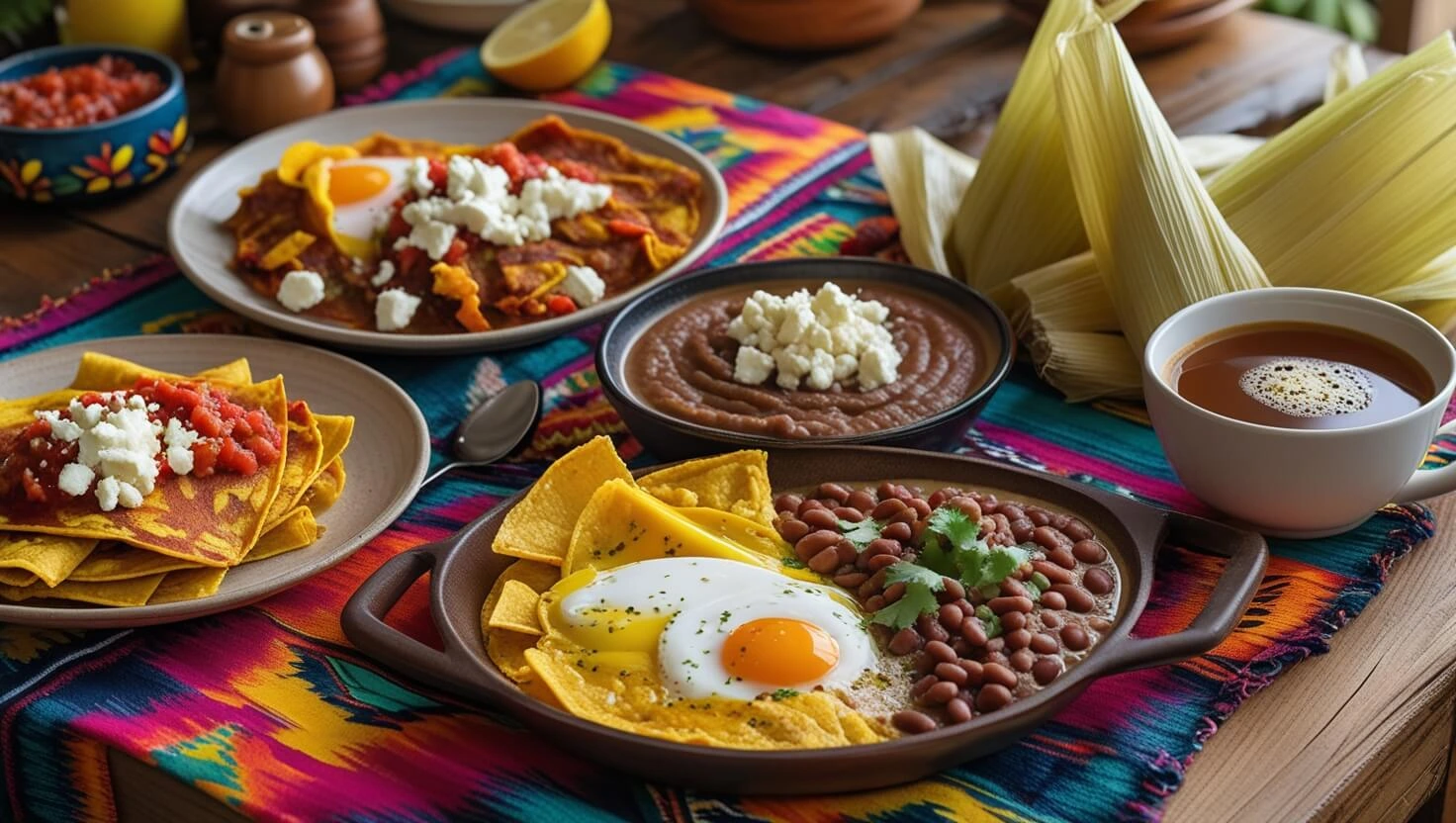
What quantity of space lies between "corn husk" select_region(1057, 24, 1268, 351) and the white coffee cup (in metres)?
0.23

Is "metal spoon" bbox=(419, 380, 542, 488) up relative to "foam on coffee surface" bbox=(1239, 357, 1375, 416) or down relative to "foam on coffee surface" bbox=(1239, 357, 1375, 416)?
down

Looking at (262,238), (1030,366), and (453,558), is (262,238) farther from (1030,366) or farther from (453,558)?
(1030,366)

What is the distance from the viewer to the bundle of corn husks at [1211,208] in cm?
252

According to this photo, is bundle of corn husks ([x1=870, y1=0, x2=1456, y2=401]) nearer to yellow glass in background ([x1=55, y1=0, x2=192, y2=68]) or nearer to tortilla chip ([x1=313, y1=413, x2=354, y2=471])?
tortilla chip ([x1=313, y1=413, x2=354, y2=471])

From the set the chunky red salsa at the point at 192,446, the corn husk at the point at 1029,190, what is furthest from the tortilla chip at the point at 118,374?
the corn husk at the point at 1029,190

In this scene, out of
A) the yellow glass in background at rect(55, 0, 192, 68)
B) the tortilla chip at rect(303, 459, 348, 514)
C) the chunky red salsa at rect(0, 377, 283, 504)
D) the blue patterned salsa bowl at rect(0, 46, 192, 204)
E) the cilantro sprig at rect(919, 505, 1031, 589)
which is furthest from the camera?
the yellow glass in background at rect(55, 0, 192, 68)

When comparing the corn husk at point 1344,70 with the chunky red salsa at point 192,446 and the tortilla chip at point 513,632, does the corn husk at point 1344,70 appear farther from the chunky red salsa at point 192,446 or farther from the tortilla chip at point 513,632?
the chunky red salsa at point 192,446

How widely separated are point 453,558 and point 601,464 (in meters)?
0.28

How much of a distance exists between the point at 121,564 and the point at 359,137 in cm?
167

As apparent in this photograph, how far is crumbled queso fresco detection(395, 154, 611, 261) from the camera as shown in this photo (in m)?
2.85

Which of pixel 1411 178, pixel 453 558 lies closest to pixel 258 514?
pixel 453 558

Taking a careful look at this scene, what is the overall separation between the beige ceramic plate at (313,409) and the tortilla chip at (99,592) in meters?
0.02

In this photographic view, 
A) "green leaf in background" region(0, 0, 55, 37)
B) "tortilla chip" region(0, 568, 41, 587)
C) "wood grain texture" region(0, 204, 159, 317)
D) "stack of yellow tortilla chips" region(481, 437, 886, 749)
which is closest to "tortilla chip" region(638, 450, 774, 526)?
"stack of yellow tortilla chips" region(481, 437, 886, 749)

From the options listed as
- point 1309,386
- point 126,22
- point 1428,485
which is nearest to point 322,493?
point 1309,386
